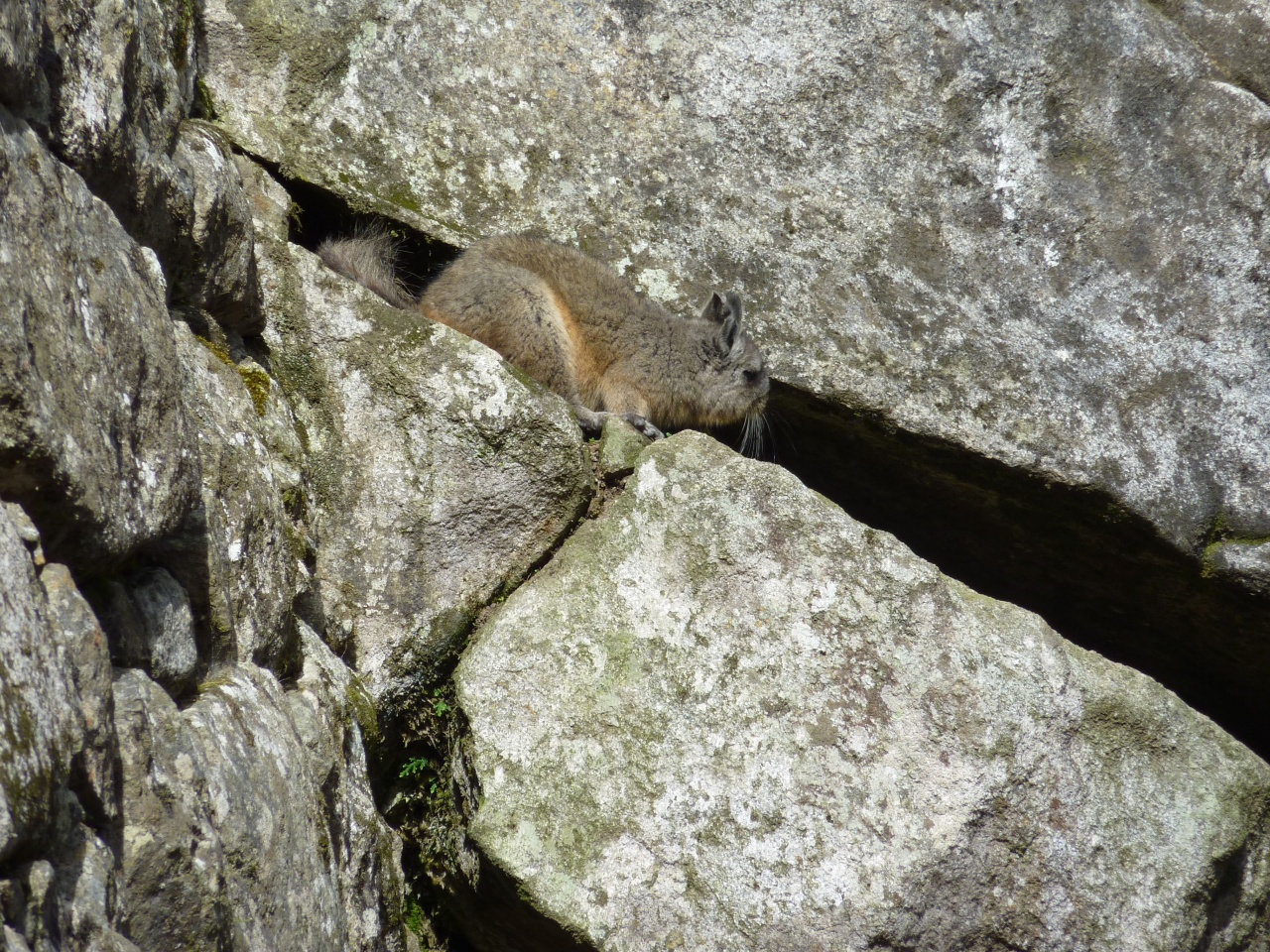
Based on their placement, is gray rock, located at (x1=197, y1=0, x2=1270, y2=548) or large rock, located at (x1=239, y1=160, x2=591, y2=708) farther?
gray rock, located at (x1=197, y1=0, x2=1270, y2=548)

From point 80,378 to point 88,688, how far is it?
0.77m

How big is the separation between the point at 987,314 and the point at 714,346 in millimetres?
1508

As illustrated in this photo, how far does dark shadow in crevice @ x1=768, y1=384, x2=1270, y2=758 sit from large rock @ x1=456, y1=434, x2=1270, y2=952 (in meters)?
0.80

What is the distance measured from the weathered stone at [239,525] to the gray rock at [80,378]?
1.02 ft

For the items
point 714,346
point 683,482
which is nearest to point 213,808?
point 683,482

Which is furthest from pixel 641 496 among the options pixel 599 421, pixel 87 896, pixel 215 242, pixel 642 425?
pixel 87 896

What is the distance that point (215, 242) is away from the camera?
13.9 ft

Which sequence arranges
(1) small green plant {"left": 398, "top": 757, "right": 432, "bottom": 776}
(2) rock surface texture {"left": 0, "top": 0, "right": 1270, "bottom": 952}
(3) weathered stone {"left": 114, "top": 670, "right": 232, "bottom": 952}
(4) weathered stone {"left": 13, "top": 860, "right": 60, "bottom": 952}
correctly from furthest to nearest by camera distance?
(1) small green plant {"left": 398, "top": 757, "right": 432, "bottom": 776} < (2) rock surface texture {"left": 0, "top": 0, "right": 1270, "bottom": 952} < (3) weathered stone {"left": 114, "top": 670, "right": 232, "bottom": 952} < (4) weathered stone {"left": 13, "top": 860, "right": 60, "bottom": 952}

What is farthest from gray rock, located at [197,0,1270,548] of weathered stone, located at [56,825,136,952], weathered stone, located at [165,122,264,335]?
weathered stone, located at [56,825,136,952]

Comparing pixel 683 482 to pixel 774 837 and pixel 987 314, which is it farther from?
pixel 987 314

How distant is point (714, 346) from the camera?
20.9 ft

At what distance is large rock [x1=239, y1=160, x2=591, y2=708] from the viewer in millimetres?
4594

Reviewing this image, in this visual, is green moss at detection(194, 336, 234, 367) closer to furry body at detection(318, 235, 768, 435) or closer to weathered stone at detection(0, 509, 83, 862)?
furry body at detection(318, 235, 768, 435)

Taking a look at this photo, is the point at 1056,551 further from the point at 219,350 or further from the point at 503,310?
the point at 219,350
